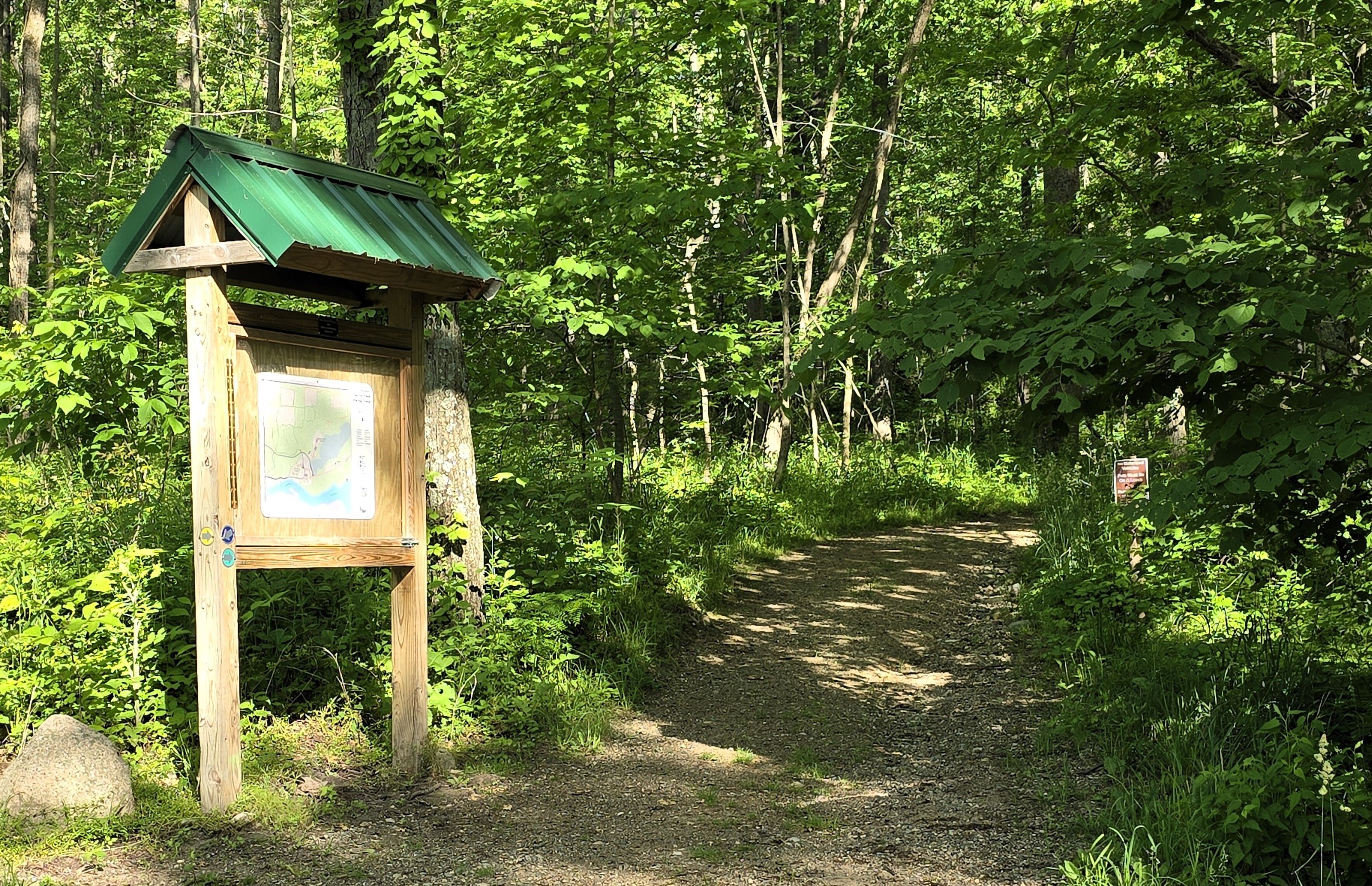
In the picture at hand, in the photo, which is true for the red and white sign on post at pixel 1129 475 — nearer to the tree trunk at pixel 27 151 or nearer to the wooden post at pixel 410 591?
the wooden post at pixel 410 591

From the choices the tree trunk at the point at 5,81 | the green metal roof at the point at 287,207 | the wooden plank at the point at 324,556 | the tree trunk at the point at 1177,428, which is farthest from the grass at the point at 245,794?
the tree trunk at the point at 5,81

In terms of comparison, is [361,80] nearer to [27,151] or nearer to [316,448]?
[316,448]

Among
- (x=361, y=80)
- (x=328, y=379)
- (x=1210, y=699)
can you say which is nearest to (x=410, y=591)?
(x=328, y=379)

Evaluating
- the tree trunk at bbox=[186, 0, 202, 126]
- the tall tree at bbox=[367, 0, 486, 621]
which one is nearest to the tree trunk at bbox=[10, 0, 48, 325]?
the tree trunk at bbox=[186, 0, 202, 126]

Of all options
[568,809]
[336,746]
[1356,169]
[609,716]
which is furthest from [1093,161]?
[336,746]

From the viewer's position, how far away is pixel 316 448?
5223mm

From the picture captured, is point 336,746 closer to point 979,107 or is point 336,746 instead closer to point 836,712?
point 836,712

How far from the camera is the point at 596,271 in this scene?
676 cm

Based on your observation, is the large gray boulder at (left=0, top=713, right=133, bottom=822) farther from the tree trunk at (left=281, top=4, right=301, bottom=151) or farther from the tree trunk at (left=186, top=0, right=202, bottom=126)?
the tree trunk at (left=281, top=4, right=301, bottom=151)

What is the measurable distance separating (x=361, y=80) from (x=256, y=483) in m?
3.47

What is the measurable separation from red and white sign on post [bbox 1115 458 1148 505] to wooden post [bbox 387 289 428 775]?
5.11 meters

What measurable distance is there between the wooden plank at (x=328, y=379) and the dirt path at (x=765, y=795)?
1381 millimetres

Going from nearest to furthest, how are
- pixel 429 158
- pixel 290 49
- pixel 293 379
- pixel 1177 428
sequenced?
pixel 293 379, pixel 429 158, pixel 1177 428, pixel 290 49

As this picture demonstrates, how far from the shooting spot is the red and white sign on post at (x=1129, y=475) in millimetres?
7574
